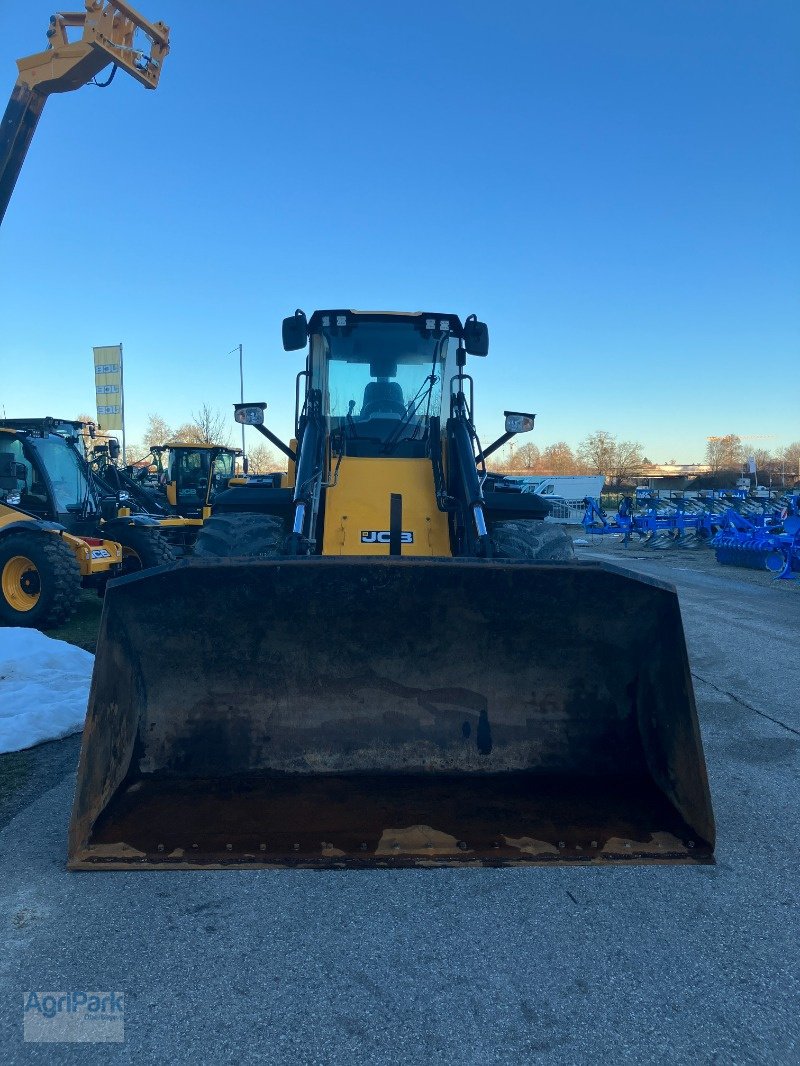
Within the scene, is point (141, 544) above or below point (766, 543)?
above

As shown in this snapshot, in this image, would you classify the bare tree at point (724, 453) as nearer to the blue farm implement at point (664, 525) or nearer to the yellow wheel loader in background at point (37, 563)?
the blue farm implement at point (664, 525)

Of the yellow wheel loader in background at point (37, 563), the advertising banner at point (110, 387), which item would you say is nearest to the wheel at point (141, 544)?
the yellow wheel loader in background at point (37, 563)

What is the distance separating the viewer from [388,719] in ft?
10.4

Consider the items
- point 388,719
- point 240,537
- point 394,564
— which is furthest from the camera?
point 240,537

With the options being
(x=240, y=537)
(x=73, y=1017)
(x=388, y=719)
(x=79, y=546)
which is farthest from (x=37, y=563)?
(x=73, y=1017)

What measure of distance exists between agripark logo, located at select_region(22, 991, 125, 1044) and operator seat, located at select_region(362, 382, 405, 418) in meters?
3.85

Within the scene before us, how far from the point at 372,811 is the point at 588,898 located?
903mm

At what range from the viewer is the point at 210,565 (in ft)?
9.17

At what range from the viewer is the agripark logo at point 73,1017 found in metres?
1.92

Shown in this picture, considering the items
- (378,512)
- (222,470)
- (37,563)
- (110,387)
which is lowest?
(37,563)

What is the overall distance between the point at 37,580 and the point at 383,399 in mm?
5300

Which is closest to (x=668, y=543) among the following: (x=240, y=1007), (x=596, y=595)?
A: (x=596, y=595)

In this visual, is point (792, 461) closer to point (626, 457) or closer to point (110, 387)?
point (626, 457)

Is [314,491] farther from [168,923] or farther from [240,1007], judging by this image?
[240,1007]
